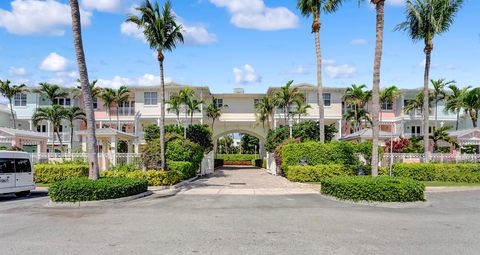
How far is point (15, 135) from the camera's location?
88.2 feet

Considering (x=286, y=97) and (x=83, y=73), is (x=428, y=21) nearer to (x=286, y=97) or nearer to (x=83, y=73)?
(x=286, y=97)

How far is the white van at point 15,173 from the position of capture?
16406 millimetres

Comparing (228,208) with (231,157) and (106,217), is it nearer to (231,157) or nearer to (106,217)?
(106,217)

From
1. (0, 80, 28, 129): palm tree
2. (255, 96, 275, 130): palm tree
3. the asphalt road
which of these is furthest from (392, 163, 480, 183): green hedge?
(0, 80, 28, 129): palm tree

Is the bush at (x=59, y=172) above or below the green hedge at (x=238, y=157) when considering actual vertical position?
above

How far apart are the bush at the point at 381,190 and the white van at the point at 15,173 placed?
515 inches

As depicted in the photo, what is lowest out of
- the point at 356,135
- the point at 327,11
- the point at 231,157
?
the point at 231,157

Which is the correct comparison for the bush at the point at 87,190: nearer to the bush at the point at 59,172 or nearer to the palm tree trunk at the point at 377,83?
the bush at the point at 59,172

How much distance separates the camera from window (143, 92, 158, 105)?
42.9 metres

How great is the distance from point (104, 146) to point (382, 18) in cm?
1954

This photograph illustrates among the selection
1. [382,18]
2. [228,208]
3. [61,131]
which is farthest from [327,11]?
[61,131]

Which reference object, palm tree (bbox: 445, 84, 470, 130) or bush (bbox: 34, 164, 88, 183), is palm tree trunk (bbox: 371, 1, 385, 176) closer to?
bush (bbox: 34, 164, 88, 183)

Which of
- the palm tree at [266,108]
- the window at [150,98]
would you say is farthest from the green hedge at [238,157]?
the window at [150,98]

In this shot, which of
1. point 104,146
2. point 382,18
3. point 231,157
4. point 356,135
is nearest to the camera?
point 382,18
